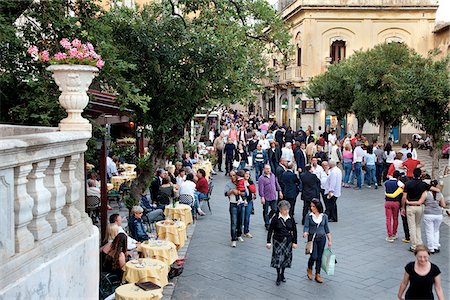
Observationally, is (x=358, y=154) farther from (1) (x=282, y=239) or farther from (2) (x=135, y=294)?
(2) (x=135, y=294)

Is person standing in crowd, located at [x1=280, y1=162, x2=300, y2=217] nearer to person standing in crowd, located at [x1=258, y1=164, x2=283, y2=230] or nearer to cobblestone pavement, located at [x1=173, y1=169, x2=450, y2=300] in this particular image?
person standing in crowd, located at [x1=258, y1=164, x2=283, y2=230]

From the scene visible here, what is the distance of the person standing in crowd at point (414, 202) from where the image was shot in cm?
1090

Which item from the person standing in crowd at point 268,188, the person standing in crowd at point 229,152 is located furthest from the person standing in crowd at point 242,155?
the person standing in crowd at point 268,188

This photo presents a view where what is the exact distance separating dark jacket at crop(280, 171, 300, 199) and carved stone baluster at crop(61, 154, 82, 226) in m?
9.35

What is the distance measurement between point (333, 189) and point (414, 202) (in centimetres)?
299

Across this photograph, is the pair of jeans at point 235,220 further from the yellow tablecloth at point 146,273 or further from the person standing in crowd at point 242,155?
the person standing in crowd at point 242,155

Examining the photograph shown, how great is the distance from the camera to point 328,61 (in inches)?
1590

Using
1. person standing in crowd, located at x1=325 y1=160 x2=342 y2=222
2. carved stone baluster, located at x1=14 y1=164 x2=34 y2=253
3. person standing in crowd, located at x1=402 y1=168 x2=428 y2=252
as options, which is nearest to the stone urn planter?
carved stone baluster, located at x1=14 y1=164 x2=34 y2=253

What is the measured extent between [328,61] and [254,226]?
94.0ft

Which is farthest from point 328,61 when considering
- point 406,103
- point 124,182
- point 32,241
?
point 32,241

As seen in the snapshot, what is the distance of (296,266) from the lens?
410 inches

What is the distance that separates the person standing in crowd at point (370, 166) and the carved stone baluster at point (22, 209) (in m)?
16.8

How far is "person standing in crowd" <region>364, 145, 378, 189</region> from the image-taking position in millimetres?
19203

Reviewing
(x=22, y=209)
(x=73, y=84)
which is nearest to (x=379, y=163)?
(x=73, y=84)
